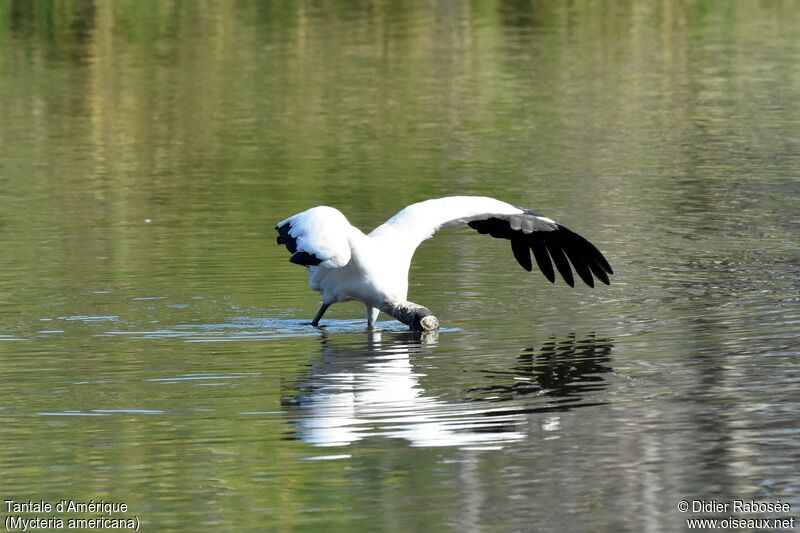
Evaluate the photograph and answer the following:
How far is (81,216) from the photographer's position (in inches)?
699

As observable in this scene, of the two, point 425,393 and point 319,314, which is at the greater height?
point 425,393

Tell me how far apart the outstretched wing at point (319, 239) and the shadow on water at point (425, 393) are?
23.4 inches

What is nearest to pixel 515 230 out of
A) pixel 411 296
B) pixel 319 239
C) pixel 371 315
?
pixel 411 296

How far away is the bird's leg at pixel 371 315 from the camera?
488 inches

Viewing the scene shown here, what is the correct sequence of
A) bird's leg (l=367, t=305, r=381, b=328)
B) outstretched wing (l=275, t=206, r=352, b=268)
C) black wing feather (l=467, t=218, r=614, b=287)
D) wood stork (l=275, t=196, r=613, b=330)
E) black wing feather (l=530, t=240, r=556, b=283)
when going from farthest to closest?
black wing feather (l=530, t=240, r=556, b=283) < black wing feather (l=467, t=218, r=614, b=287) < bird's leg (l=367, t=305, r=381, b=328) < wood stork (l=275, t=196, r=613, b=330) < outstretched wing (l=275, t=206, r=352, b=268)

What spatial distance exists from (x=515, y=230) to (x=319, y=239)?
2651mm

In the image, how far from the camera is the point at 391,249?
12.2 meters

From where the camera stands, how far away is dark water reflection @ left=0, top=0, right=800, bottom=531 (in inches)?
330

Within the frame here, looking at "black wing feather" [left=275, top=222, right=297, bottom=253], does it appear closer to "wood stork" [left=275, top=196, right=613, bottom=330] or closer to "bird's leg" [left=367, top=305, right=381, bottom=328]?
"wood stork" [left=275, top=196, right=613, bottom=330]

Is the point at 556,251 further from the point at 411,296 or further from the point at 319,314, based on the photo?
the point at 319,314

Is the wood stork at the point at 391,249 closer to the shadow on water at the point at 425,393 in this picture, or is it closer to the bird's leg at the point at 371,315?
the bird's leg at the point at 371,315

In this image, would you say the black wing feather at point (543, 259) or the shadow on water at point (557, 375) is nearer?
the shadow on water at point (557, 375)

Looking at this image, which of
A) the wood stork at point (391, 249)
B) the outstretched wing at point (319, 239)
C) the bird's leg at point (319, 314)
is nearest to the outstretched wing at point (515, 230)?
→ the wood stork at point (391, 249)

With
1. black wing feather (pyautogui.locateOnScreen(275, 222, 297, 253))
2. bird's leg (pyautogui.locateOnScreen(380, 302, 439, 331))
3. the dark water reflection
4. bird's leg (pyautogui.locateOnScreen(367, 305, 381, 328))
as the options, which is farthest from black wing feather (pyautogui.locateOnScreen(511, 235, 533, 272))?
black wing feather (pyautogui.locateOnScreen(275, 222, 297, 253))
